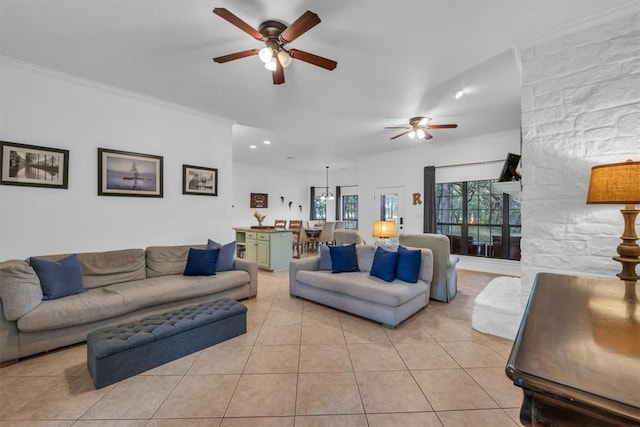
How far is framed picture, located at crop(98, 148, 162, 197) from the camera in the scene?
11.5 ft

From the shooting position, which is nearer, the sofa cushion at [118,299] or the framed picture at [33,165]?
the sofa cushion at [118,299]

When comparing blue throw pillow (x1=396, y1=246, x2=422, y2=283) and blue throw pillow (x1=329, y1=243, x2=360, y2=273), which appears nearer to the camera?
blue throw pillow (x1=396, y1=246, x2=422, y2=283)

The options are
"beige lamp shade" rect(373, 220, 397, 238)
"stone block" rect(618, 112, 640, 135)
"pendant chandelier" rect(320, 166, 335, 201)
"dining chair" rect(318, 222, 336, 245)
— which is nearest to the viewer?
"stone block" rect(618, 112, 640, 135)

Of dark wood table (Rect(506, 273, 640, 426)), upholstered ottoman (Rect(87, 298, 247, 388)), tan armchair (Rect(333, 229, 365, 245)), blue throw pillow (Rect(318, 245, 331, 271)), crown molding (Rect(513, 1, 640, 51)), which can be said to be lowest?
upholstered ottoman (Rect(87, 298, 247, 388))

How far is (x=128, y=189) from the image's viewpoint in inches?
146

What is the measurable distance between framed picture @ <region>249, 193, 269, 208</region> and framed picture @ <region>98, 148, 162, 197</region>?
16.9 ft

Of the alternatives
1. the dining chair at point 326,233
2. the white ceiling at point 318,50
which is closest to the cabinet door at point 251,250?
the dining chair at point 326,233

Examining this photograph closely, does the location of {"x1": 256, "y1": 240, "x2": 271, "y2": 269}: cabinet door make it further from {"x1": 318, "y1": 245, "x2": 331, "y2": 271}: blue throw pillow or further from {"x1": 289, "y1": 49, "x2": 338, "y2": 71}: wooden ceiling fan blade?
{"x1": 289, "y1": 49, "x2": 338, "y2": 71}: wooden ceiling fan blade

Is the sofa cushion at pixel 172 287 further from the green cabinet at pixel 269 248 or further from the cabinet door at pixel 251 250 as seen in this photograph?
the cabinet door at pixel 251 250

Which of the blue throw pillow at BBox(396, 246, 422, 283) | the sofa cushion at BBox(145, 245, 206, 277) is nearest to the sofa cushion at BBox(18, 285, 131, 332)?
the sofa cushion at BBox(145, 245, 206, 277)

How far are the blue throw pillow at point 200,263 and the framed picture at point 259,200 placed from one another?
5.49m

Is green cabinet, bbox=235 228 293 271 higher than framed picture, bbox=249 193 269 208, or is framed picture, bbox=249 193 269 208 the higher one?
framed picture, bbox=249 193 269 208

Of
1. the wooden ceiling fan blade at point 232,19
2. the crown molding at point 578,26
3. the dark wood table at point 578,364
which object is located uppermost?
the crown molding at point 578,26

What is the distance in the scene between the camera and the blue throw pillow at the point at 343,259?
394 cm
